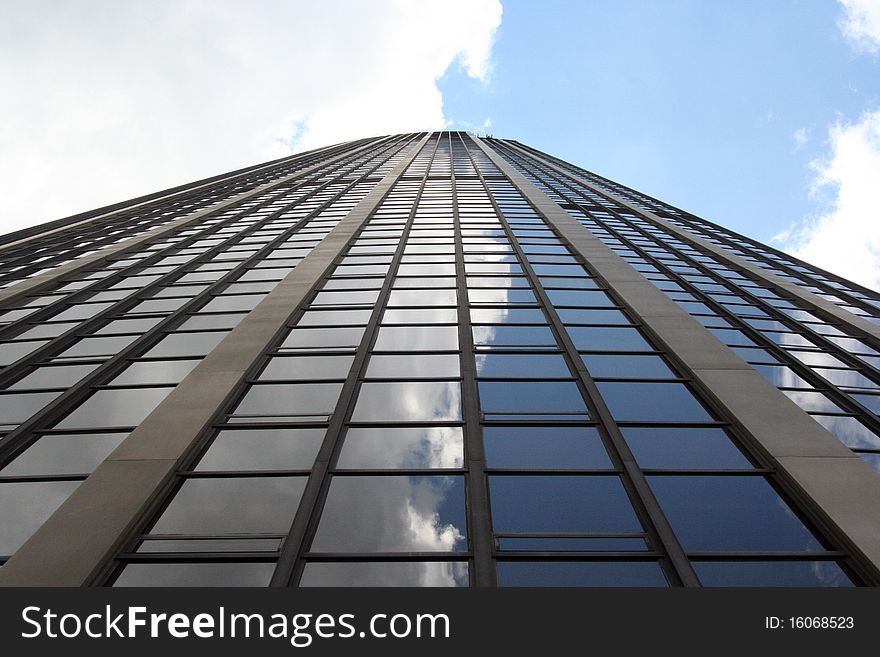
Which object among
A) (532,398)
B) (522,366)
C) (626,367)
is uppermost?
(522,366)

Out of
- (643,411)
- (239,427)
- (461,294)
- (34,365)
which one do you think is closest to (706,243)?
(461,294)

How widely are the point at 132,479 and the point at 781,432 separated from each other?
A: 11.0 m

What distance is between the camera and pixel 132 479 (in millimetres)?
9430

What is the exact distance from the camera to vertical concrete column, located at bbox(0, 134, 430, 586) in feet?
25.5

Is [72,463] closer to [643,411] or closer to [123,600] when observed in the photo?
[123,600]

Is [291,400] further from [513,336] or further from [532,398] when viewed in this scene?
[513,336]

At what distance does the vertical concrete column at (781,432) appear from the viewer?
850 cm

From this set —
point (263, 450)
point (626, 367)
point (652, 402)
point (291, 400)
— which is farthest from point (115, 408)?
point (626, 367)

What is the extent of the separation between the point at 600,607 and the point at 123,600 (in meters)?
5.52

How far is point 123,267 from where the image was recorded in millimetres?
22922

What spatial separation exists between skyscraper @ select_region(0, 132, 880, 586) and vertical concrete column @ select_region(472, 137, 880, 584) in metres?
0.05

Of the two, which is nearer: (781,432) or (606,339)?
(781,432)

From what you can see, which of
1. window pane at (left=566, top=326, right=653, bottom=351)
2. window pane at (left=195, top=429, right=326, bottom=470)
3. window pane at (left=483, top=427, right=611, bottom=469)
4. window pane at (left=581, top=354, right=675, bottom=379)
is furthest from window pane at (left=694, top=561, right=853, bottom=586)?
window pane at (left=566, top=326, right=653, bottom=351)

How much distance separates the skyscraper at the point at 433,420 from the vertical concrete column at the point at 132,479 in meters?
0.04
